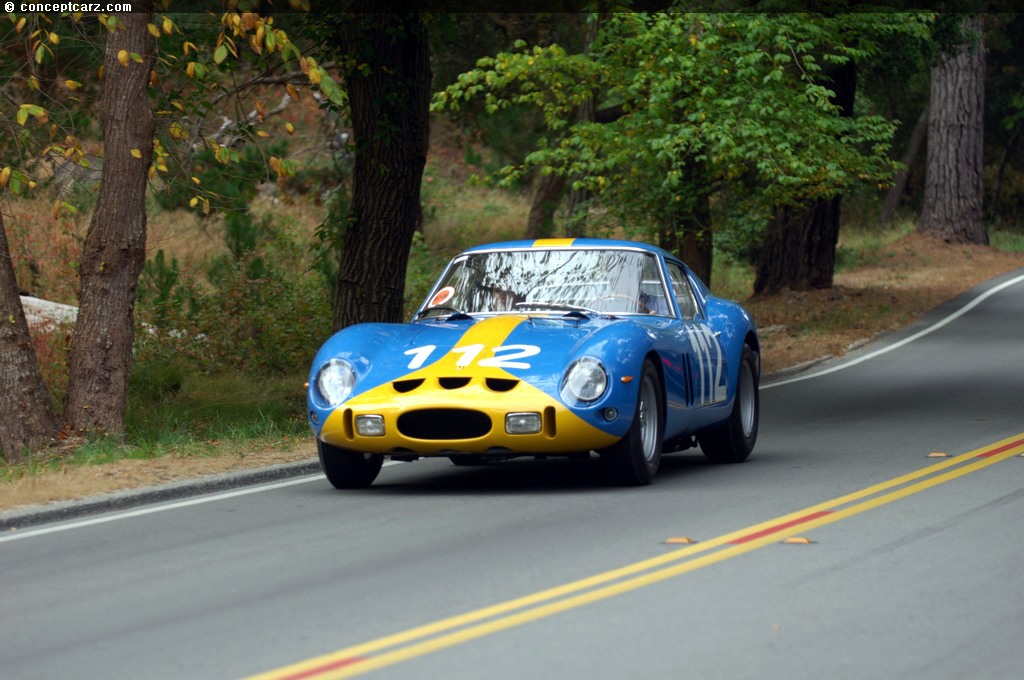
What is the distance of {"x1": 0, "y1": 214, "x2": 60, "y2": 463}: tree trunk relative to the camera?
12.8 metres

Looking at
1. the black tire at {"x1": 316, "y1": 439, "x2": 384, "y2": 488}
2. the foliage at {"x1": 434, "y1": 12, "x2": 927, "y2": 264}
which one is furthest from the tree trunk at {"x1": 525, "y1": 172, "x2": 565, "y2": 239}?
the black tire at {"x1": 316, "y1": 439, "x2": 384, "y2": 488}

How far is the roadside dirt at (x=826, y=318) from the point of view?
10.7 metres

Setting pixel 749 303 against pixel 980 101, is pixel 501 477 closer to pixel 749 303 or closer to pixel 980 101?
pixel 749 303

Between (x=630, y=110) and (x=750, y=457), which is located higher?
(x=630, y=110)

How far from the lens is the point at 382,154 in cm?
1719

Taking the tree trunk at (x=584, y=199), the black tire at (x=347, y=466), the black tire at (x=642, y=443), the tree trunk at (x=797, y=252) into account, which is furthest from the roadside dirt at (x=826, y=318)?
the tree trunk at (x=584, y=199)

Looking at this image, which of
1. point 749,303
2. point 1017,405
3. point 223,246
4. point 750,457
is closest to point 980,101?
point 749,303

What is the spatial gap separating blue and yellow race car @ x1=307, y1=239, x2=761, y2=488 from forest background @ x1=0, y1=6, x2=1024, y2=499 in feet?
6.04

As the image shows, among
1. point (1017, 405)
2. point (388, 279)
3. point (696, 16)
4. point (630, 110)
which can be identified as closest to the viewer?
point (1017, 405)

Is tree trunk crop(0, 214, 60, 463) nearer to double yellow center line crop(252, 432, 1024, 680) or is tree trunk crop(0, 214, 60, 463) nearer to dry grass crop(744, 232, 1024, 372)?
double yellow center line crop(252, 432, 1024, 680)

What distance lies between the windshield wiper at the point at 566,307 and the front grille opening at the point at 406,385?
4.66 ft

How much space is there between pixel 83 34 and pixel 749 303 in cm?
1758

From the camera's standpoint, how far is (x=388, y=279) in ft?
57.2

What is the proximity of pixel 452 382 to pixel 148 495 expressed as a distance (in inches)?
83.8
